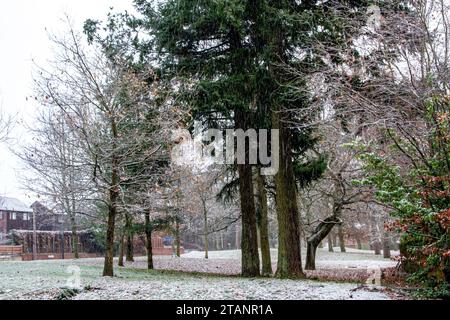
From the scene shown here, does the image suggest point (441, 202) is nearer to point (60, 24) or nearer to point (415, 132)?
point (415, 132)

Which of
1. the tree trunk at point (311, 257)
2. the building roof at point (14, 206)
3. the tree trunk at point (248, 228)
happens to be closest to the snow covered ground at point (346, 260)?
the tree trunk at point (311, 257)

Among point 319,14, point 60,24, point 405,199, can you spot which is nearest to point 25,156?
point 60,24

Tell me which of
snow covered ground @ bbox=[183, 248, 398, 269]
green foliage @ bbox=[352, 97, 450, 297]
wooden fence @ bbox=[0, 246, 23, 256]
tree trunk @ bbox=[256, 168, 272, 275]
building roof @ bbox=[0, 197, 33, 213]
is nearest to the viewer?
green foliage @ bbox=[352, 97, 450, 297]

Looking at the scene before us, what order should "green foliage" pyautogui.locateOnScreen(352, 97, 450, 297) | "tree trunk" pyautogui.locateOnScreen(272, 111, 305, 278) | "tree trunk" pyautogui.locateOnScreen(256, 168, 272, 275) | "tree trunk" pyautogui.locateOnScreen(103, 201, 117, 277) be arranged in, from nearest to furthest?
1. "green foliage" pyautogui.locateOnScreen(352, 97, 450, 297)
2. "tree trunk" pyautogui.locateOnScreen(272, 111, 305, 278)
3. "tree trunk" pyautogui.locateOnScreen(103, 201, 117, 277)
4. "tree trunk" pyautogui.locateOnScreen(256, 168, 272, 275)

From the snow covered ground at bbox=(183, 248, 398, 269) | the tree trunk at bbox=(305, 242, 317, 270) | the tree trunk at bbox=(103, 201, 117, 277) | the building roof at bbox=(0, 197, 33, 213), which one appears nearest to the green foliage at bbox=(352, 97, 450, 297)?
the tree trunk at bbox=(103, 201, 117, 277)

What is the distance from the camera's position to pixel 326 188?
18.8 meters

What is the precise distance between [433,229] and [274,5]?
21.7 ft

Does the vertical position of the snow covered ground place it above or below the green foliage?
below

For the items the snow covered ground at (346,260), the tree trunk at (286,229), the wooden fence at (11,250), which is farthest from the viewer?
the wooden fence at (11,250)

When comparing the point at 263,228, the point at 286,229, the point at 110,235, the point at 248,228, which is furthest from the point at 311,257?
the point at 110,235

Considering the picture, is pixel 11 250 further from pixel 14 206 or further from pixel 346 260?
pixel 346 260

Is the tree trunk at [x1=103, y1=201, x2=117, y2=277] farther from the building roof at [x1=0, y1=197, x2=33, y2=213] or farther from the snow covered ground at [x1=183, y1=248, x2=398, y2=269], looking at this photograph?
the building roof at [x1=0, y1=197, x2=33, y2=213]

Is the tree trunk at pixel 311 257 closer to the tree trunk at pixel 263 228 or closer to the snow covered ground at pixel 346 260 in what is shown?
the snow covered ground at pixel 346 260
